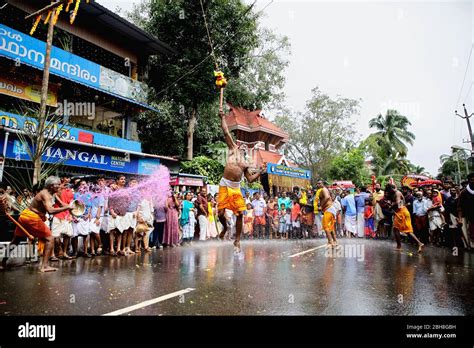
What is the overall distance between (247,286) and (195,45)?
1934cm

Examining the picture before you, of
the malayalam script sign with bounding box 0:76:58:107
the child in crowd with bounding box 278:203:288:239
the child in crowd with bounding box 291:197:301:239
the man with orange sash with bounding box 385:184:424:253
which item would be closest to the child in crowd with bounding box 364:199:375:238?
the child in crowd with bounding box 291:197:301:239

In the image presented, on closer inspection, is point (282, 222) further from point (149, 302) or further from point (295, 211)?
point (149, 302)

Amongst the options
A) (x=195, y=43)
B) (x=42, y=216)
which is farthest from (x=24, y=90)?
(x=195, y=43)

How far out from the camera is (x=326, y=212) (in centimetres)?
1030

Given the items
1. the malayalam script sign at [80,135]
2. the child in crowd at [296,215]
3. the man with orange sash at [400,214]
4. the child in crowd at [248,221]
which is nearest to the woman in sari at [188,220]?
the child in crowd at [248,221]

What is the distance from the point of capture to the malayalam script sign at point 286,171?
24875mm

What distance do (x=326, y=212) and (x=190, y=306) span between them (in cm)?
711

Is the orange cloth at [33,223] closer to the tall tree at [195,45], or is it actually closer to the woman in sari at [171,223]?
the woman in sari at [171,223]

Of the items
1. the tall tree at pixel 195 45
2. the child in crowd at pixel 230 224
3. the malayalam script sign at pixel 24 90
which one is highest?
the tall tree at pixel 195 45

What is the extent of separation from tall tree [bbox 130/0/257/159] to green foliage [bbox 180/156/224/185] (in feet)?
8.29

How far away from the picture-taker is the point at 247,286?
16.5 ft

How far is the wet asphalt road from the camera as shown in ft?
13.0

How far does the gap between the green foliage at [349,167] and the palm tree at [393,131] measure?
31.5ft
